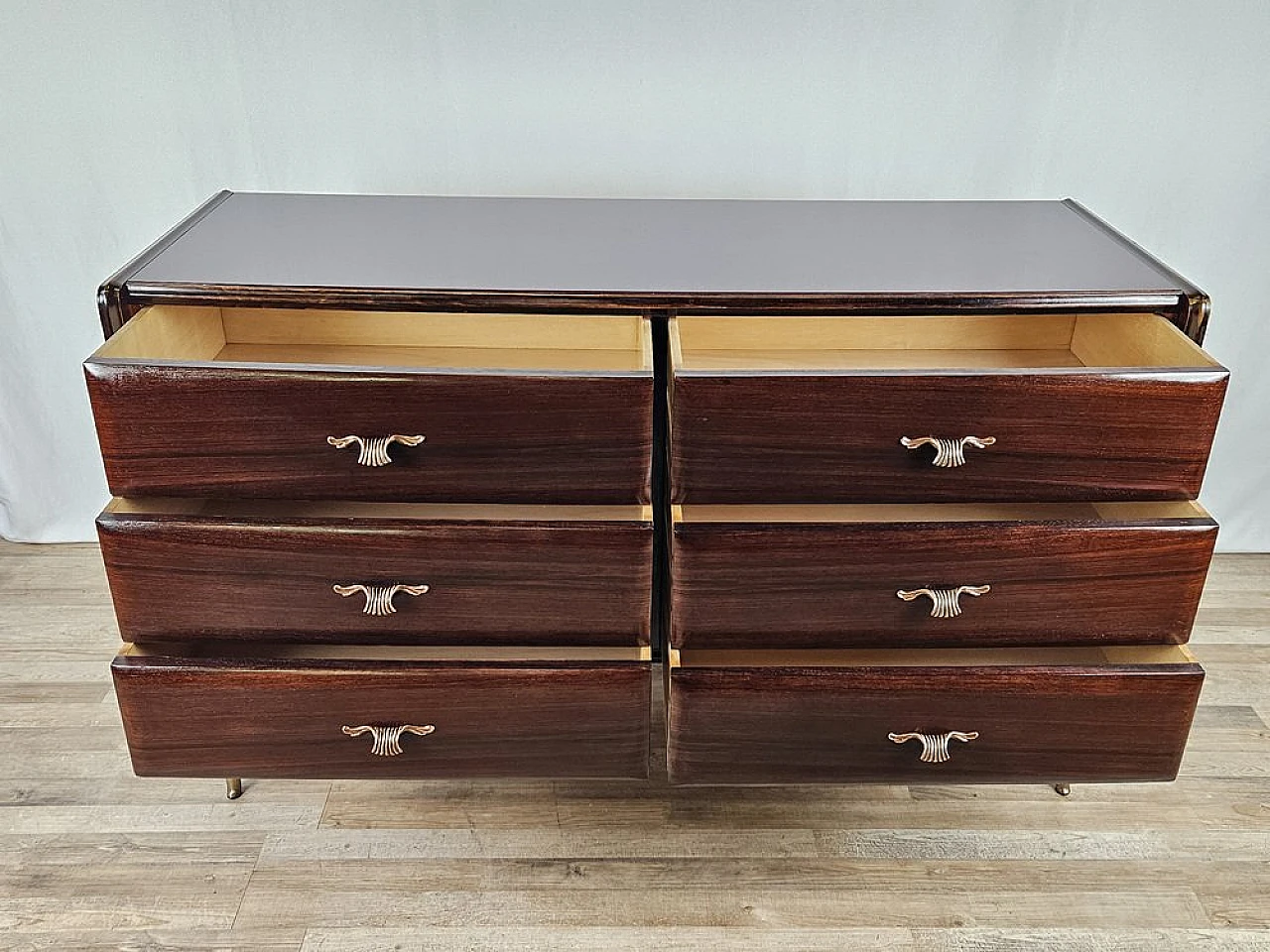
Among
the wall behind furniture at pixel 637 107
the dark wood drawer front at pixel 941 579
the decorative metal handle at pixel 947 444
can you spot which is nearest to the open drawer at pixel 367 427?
the dark wood drawer front at pixel 941 579

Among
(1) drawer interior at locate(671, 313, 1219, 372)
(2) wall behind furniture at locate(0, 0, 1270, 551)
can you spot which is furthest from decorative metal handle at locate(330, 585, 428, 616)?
(2) wall behind furniture at locate(0, 0, 1270, 551)

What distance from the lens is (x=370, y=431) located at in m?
0.92

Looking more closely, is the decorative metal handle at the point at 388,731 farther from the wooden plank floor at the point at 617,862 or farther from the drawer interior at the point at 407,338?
the drawer interior at the point at 407,338

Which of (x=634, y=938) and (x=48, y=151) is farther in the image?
(x=48, y=151)

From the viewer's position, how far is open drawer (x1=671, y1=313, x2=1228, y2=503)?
894 millimetres

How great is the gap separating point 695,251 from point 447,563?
41cm

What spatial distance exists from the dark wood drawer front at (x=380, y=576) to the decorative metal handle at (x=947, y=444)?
25 centimetres

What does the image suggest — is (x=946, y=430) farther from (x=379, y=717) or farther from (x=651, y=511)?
(x=379, y=717)

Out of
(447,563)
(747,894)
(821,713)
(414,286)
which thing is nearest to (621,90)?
(414,286)

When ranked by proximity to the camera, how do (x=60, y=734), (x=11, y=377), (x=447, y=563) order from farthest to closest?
(x=11, y=377) → (x=60, y=734) → (x=447, y=563)

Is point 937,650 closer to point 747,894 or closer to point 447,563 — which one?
point 747,894

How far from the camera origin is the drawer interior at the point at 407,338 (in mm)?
1083

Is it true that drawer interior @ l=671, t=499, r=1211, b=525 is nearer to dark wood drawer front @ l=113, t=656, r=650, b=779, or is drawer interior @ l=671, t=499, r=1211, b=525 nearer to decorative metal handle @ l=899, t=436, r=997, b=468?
decorative metal handle @ l=899, t=436, r=997, b=468

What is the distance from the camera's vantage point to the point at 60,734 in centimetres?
129
